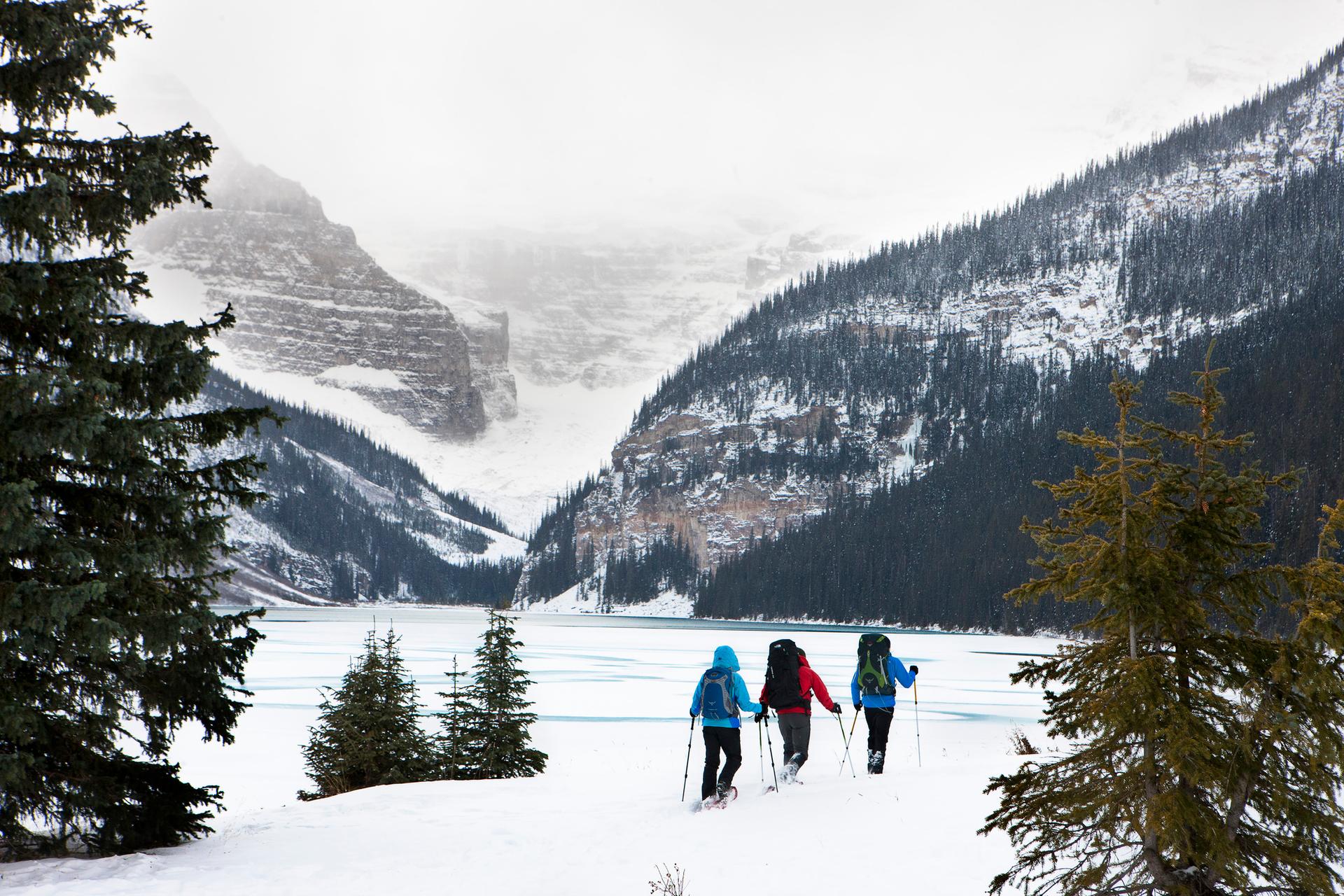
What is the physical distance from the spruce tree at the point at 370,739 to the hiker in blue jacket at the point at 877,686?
828 centimetres

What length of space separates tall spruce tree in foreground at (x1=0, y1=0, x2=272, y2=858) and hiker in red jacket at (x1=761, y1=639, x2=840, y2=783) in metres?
6.55

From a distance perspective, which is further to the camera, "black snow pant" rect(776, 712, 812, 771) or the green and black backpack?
the green and black backpack

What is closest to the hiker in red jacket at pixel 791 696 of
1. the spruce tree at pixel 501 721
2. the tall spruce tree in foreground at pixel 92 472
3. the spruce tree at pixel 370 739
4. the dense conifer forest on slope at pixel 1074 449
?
the tall spruce tree in foreground at pixel 92 472

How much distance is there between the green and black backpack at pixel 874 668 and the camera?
48.5 feet

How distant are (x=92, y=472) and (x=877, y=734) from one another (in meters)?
10.3

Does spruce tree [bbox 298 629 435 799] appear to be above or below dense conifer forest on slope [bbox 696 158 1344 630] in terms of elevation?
below

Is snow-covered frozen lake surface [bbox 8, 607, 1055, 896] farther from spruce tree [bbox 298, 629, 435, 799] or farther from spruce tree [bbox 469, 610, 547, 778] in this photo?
spruce tree [bbox 469, 610, 547, 778]

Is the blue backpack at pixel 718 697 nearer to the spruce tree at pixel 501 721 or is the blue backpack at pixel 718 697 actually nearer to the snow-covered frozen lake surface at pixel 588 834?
the snow-covered frozen lake surface at pixel 588 834

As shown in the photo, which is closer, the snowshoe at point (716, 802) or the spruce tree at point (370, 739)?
the snowshoe at point (716, 802)

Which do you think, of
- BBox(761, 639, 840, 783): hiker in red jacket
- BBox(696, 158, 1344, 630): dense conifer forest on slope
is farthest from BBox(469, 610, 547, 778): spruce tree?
BBox(696, 158, 1344, 630): dense conifer forest on slope

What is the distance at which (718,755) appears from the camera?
13109 mm

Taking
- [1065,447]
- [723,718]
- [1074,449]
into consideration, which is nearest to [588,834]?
[723,718]

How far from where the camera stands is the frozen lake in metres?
22.6

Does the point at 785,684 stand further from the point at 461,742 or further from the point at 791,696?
the point at 461,742
